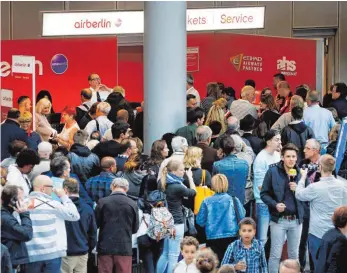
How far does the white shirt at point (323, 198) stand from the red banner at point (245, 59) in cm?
874

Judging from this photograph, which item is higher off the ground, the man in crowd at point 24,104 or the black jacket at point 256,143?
the man in crowd at point 24,104

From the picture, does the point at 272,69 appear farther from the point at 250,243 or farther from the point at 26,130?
the point at 250,243

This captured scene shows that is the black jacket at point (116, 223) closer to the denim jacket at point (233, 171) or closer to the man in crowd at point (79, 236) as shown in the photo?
the man in crowd at point (79, 236)

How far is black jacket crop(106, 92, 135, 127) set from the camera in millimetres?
16547

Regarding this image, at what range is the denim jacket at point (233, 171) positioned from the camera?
13.5 m

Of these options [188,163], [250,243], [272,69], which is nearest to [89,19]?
[272,69]

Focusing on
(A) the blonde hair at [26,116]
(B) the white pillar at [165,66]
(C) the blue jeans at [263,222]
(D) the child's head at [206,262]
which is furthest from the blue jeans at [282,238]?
(A) the blonde hair at [26,116]

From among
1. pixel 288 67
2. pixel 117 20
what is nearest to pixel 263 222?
pixel 117 20

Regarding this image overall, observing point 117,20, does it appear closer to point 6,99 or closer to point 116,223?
point 6,99

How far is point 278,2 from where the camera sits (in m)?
24.4

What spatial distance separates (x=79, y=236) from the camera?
12289mm

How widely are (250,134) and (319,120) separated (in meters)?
1.47

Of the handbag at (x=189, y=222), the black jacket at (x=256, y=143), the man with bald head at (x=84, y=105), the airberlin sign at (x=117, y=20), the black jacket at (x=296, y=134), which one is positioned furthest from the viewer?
the airberlin sign at (x=117, y=20)

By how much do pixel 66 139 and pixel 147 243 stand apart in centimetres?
296
